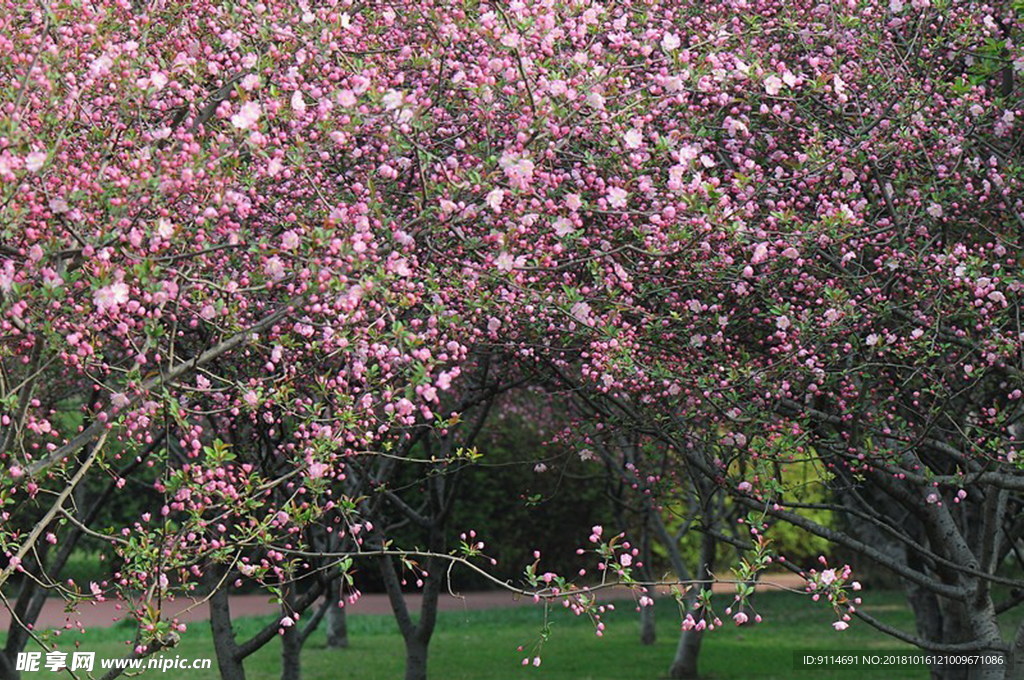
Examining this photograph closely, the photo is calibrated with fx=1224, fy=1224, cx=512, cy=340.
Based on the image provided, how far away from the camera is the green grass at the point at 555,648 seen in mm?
18188

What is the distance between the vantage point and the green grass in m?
18.2

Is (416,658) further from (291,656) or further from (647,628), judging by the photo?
(647,628)

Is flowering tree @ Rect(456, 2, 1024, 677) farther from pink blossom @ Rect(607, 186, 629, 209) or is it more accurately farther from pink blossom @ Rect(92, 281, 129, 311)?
pink blossom @ Rect(92, 281, 129, 311)

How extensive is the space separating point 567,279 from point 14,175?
3.82 meters

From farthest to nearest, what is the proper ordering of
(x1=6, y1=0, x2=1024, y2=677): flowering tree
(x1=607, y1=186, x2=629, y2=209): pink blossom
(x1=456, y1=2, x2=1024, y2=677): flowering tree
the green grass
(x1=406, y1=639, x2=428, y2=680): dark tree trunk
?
the green grass < (x1=406, y1=639, x2=428, y2=680): dark tree trunk < (x1=456, y1=2, x2=1024, y2=677): flowering tree < (x1=607, y1=186, x2=629, y2=209): pink blossom < (x1=6, y1=0, x2=1024, y2=677): flowering tree

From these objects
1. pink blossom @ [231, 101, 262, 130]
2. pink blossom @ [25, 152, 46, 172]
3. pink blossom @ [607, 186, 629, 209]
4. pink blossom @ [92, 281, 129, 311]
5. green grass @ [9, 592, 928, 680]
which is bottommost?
green grass @ [9, 592, 928, 680]

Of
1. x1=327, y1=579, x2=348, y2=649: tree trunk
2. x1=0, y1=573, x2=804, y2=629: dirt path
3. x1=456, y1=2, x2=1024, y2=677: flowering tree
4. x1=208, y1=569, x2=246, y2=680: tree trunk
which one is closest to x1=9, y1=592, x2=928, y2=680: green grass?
x1=327, y1=579, x2=348, y2=649: tree trunk

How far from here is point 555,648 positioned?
2098cm

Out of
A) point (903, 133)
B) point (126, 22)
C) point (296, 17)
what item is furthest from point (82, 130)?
point (903, 133)

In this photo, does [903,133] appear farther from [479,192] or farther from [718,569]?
[718,569]

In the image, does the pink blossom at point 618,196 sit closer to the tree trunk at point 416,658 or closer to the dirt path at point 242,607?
the tree trunk at point 416,658

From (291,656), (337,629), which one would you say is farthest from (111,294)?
(337,629)

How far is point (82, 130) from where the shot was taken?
6047 mm

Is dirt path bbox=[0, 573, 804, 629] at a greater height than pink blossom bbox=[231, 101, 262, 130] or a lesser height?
lesser
